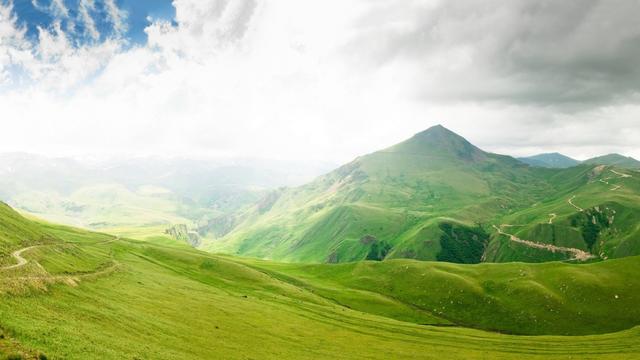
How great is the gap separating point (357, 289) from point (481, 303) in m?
52.9

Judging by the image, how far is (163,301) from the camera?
293 feet

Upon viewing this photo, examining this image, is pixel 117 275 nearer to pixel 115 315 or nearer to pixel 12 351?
pixel 115 315

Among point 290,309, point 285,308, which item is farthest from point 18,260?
point 290,309

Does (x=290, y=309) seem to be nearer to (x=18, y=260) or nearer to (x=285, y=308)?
(x=285, y=308)

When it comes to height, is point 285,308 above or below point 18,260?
below

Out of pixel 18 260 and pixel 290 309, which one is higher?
pixel 18 260

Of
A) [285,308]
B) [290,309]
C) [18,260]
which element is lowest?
[290,309]

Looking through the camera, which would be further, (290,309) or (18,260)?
(290,309)

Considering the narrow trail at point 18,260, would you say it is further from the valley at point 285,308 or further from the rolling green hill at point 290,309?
the rolling green hill at point 290,309

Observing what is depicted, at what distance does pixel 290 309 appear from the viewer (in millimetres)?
119750

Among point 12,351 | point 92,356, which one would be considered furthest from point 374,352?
point 12,351

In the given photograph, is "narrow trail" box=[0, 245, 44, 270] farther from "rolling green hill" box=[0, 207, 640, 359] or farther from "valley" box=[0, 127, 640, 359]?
"rolling green hill" box=[0, 207, 640, 359]

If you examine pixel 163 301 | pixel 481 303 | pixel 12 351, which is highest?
pixel 12 351

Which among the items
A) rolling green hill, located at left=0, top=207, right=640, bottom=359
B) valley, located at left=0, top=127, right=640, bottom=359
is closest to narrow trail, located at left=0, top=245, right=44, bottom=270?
valley, located at left=0, top=127, right=640, bottom=359
